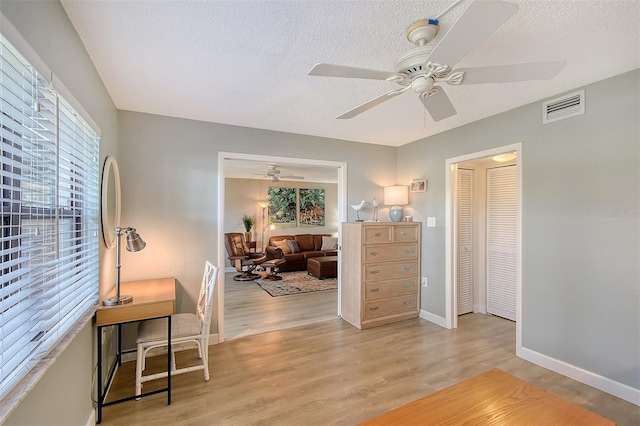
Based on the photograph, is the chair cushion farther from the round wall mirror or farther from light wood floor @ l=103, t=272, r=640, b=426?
the round wall mirror

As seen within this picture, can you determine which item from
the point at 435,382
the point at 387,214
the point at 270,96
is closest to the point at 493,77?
the point at 270,96

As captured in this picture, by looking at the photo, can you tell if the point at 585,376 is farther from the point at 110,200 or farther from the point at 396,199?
the point at 110,200

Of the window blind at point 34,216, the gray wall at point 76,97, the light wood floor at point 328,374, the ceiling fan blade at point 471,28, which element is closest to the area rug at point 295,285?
the light wood floor at point 328,374

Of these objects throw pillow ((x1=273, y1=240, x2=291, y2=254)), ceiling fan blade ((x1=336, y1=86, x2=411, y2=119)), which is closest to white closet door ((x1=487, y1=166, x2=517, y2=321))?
ceiling fan blade ((x1=336, y1=86, x2=411, y2=119))

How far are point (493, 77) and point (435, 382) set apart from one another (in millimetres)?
2247

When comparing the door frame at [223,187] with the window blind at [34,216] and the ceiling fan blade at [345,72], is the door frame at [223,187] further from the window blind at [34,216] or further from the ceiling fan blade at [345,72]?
the ceiling fan blade at [345,72]

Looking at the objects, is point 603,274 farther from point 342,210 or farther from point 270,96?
point 270,96

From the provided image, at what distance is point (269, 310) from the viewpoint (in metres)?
4.23

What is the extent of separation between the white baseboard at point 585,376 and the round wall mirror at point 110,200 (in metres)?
3.75

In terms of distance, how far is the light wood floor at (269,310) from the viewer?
362 cm

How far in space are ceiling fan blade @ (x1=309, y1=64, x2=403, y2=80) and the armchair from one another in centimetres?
536

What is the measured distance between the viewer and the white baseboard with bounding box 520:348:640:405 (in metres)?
2.13

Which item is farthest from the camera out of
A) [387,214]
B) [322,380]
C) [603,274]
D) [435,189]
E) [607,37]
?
[387,214]

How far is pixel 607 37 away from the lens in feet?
5.63
